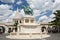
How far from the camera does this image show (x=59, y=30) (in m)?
72.8

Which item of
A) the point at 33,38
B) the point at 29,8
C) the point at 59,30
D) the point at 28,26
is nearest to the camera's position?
the point at 33,38

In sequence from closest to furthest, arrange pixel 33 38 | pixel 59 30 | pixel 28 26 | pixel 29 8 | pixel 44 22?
pixel 33 38, pixel 28 26, pixel 29 8, pixel 59 30, pixel 44 22

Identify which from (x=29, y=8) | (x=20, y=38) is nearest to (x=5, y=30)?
(x=29, y=8)

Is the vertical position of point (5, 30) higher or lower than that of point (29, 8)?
lower

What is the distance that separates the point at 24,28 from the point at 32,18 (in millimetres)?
3464

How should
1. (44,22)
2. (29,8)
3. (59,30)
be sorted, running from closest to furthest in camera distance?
(29,8) → (59,30) → (44,22)

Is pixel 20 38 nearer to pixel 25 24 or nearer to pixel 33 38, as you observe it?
pixel 33 38

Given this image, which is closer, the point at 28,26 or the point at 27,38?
the point at 27,38

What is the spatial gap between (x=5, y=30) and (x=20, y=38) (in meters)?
46.0

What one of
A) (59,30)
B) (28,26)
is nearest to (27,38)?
(28,26)

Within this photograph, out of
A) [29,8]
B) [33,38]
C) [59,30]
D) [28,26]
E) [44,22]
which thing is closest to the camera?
[33,38]

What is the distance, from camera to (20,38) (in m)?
35.6

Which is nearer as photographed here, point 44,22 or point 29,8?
point 29,8

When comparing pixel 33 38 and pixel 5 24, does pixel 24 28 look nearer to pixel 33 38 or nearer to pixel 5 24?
pixel 33 38
